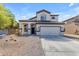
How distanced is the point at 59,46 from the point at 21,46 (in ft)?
2.71

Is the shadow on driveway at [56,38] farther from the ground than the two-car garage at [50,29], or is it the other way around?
the two-car garage at [50,29]

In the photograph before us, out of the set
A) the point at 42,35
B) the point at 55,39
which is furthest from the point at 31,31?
the point at 55,39

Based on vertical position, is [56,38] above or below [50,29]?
below

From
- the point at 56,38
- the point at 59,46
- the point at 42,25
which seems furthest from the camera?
the point at 42,25

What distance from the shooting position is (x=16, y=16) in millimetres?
4461

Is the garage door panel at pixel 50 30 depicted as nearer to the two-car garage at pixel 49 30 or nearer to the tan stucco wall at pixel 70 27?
the two-car garage at pixel 49 30

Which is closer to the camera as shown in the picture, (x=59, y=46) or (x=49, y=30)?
(x=59, y=46)

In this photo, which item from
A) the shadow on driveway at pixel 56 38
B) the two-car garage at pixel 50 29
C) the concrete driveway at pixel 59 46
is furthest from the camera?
the two-car garage at pixel 50 29

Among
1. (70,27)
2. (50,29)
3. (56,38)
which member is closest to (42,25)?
(50,29)

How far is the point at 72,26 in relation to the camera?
15.2 feet

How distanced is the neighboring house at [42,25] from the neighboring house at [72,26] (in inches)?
4.4

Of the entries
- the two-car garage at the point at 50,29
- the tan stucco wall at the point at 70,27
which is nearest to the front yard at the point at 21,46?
the two-car garage at the point at 50,29

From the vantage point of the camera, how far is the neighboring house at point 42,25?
4.54 m

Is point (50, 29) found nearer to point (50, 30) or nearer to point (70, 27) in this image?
point (50, 30)
